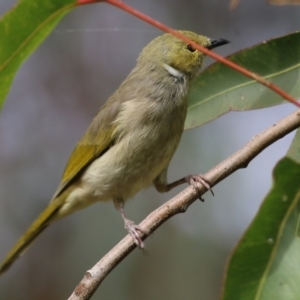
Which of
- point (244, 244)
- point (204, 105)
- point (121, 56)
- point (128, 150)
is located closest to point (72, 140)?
point (121, 56)

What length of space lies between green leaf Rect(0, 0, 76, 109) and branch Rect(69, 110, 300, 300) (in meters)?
0.67

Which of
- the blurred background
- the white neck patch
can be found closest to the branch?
the white neck patch

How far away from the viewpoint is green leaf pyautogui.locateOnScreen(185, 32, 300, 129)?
2.09 metres

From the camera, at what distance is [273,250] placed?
1.59 m

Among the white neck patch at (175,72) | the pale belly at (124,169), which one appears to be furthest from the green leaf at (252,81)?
the white neck patch at (175,72)

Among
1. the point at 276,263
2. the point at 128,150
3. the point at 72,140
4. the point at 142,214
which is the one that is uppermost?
the point at 72,140

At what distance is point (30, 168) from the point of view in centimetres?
585

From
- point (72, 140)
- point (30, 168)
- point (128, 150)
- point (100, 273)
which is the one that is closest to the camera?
point (100, 273)

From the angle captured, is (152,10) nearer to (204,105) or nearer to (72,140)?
(72,140)

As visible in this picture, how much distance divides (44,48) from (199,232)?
9.11 feet

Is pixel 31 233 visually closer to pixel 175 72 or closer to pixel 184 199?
pixel 175 72

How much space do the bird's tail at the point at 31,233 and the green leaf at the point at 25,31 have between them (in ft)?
5.54

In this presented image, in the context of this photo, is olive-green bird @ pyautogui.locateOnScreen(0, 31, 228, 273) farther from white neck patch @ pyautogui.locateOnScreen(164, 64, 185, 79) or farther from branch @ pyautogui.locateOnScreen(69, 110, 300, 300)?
branch @ pyautogui.locateOnScreen(69, 110, 300, 300)

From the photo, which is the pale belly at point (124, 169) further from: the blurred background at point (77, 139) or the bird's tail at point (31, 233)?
the blurred background at point (77, 139)
